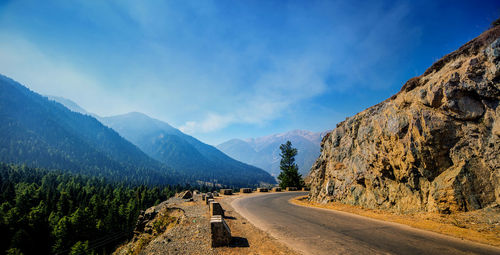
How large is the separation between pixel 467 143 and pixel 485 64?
472 centimetres

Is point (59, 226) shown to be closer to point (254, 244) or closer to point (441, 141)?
point (254, 244)

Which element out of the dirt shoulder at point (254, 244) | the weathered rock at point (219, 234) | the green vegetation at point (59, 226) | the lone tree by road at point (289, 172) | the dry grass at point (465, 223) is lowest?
the green vegetation at point (59, 226)

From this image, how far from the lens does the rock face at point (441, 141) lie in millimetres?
11297

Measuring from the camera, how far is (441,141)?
12.9 metres

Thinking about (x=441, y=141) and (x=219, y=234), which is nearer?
(x=219, y=234)

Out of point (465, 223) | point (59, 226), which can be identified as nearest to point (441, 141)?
point (465, 223)

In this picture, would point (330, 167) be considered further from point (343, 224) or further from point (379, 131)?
point (343, 224)

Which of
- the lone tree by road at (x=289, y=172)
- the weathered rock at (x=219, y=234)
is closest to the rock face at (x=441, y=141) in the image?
the weathered rock at (x=219, y=234)

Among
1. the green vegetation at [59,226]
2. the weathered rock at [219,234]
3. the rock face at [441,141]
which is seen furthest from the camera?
the green vegetation at [59,226]

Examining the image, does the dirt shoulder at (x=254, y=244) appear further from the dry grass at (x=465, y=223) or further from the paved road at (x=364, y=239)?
the dry grass at (x=465, y=223)

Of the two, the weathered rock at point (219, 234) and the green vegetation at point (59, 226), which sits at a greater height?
the weathered rock at point (219, 234)

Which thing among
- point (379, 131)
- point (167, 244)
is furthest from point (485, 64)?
point (167, 244)

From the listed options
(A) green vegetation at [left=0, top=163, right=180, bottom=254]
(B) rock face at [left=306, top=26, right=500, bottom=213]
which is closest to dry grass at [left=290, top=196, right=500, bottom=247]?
(B) rock face at [left=306, top=26, right=500, bottom=213]

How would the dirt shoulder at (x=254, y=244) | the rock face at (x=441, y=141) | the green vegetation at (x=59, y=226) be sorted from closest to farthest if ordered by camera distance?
1. the dirt shoulder at (x=254, y=244)
2. the rock face at (x=441, y=141)
3. the green vegetation at (x=59, y=226)
